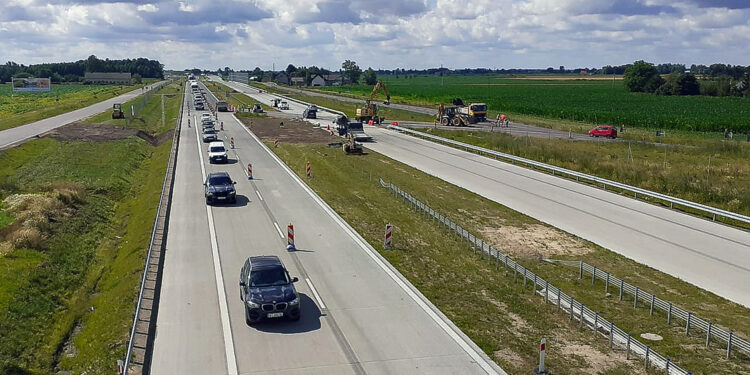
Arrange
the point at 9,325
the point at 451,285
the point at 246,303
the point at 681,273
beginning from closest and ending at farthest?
1. the point at 246,303
2. the point at 9,325
3. the point at 451,285
4. the point at 681,273

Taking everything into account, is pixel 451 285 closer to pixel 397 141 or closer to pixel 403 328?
pixel 403 328

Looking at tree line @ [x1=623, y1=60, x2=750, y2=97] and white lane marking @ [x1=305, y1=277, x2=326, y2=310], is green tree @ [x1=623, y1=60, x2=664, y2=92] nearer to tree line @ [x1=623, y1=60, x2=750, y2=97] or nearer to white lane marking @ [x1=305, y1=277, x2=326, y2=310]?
tree line @ [x1=623, y1=60, x2=750, y2=97]

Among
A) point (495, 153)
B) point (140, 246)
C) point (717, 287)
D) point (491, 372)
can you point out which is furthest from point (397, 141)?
point (491, 372)

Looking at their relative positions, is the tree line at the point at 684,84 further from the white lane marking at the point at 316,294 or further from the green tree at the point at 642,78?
the white lane marking at the point at 316,294

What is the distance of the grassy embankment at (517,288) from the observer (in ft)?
52.2

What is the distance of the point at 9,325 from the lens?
19.5 m

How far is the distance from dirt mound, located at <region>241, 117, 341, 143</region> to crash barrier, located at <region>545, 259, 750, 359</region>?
43116mm

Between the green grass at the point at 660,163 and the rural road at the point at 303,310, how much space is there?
2149 centimetres

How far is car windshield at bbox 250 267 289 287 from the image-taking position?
17.8 metres

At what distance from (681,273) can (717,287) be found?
1.60 metres

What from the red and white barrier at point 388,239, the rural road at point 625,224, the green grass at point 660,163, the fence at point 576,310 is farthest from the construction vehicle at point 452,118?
the red and white barrier at point 388,239

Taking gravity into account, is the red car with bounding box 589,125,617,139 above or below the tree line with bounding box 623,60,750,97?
below

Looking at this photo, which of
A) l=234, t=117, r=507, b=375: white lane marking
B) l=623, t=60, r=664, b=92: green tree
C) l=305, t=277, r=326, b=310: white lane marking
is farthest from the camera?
l=623, t=60, r=664, b=92: green tree

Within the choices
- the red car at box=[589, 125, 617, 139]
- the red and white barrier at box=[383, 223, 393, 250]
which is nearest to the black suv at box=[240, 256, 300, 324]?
the red and white barrier at box=[383, 223, 393, 250]
